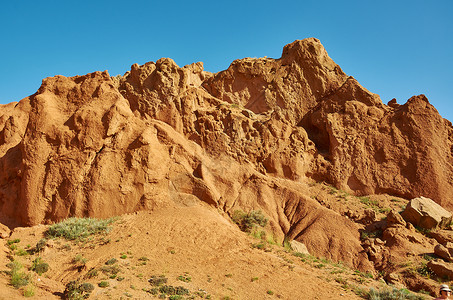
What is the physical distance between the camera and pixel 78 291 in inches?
436

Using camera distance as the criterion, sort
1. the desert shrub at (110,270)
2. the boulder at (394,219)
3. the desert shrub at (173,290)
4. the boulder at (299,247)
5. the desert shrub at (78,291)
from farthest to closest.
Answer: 1. the boulder at (394,219)
2. the boulder at (299,247)
3. the desert shrub at (110,270)
4. the desert shrub at (173,290)
5. the desert shrub at (78,291)

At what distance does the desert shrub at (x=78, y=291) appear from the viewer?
35.3 ft

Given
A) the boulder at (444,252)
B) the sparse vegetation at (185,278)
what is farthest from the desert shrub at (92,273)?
the boulder at (444,252)

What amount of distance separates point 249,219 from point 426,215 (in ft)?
31.7

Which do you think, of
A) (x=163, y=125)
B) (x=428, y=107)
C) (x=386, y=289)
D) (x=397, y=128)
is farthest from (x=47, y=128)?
(x=428, y=107)

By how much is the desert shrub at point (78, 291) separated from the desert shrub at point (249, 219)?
353 inches

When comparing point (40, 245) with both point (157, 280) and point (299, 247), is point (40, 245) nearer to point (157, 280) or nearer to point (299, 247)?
point (157, 280)

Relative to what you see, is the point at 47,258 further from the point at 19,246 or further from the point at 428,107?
the point at 428,107

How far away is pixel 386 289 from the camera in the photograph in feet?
43.1

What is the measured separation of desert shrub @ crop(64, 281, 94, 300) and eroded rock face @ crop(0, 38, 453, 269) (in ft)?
22.9

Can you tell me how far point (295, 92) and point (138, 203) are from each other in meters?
14.9

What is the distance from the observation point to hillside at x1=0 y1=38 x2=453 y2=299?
15961 millimetres

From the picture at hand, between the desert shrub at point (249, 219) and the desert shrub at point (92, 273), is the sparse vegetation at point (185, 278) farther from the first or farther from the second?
the desert shrub at point (249, 219)

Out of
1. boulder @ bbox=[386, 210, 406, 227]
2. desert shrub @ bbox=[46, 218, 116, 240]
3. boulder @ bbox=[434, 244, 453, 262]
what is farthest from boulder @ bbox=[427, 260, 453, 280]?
desert shrub @ bbox=[46, 218, 116, 240]
